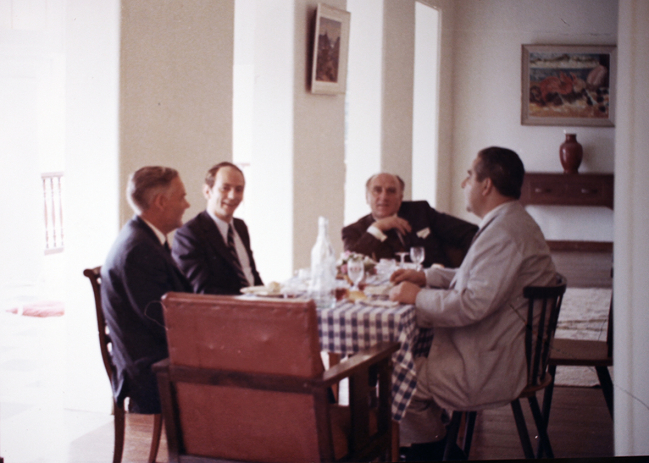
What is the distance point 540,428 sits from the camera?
8.52ft

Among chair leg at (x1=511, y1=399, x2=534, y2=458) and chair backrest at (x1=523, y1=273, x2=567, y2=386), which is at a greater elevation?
chair backrest at (x1=523, y1=273, x2=567, y2=386)

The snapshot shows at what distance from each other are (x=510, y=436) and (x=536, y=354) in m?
0.71

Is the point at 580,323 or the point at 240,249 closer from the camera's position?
the point at 240,249

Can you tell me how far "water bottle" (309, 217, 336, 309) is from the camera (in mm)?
2625

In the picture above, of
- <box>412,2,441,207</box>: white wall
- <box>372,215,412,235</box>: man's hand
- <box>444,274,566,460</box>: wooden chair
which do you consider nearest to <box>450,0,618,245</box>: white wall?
<box>412,2,441,207</box>: white wall

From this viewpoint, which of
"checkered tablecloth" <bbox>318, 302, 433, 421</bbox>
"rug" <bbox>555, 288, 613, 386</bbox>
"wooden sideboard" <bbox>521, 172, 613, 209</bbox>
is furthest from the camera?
"rug" <bbox>555, 288, 613, 386</bbox>

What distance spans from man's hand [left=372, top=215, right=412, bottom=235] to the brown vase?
110 centimetres

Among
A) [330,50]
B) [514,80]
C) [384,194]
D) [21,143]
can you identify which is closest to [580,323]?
[384,194]

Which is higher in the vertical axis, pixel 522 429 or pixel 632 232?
pixel 632 232

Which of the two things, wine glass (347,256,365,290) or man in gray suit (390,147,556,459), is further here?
wine glass (347,256,365,290)

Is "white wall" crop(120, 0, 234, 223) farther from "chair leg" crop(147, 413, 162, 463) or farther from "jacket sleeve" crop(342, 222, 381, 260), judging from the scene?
"chair leg" crop(147, 413, 162, 463)

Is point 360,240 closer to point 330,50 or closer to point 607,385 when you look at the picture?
point 607,385

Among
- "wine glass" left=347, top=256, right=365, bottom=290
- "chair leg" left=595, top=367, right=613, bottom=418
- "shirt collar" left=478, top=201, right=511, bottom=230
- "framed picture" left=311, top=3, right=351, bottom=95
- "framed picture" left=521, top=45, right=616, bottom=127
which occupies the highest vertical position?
"framed picture" left=311, top=3, right=351, bottom=95

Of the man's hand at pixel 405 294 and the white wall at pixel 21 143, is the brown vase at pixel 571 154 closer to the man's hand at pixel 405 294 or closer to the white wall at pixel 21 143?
the man's hand at pixel 405 294
